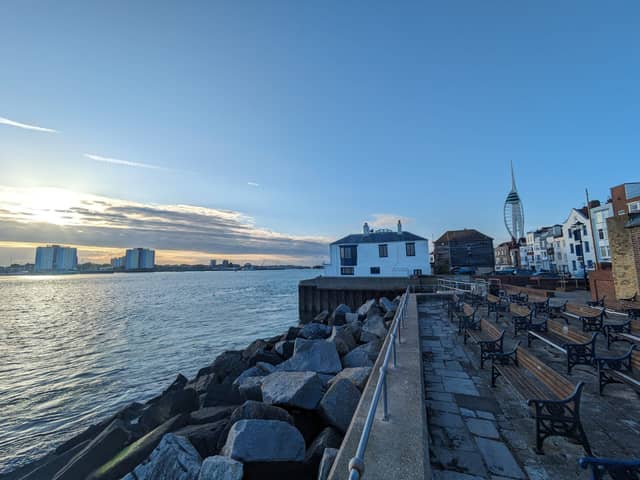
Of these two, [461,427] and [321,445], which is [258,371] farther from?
[461,427]

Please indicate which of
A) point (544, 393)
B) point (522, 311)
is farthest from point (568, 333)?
point (544, 393)

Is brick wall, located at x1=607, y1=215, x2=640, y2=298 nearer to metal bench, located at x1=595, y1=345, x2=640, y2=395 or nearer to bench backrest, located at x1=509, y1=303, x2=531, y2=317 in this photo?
bench backrest, located at x1=509, y1=303, x2=531, y2=317

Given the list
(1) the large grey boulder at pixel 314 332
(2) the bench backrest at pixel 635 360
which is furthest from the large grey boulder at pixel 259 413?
(1) the large grey boulder at pixel 314 332

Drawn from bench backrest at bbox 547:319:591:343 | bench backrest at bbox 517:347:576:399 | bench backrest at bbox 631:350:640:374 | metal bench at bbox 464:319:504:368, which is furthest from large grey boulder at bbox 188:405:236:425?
bench backrest at bbox 547:319:591:343

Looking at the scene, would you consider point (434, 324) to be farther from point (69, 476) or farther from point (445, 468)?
point (69, 476)

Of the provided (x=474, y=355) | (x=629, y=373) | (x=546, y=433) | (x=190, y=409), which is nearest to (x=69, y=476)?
(x=190, y=409)

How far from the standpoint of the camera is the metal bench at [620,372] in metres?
4.59

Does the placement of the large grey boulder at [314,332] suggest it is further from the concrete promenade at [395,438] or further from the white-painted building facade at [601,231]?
the white-painted building facade at [601,231]

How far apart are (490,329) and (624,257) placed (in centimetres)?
963

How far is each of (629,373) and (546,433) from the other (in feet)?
10.5

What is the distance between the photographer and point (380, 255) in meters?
36.3

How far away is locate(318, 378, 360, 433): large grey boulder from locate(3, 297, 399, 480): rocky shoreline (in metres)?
0.02

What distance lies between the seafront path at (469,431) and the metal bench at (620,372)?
0.59 ft

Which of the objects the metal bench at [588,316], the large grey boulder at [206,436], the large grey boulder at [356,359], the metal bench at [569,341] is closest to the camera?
the large grey boulder at [206,436]
